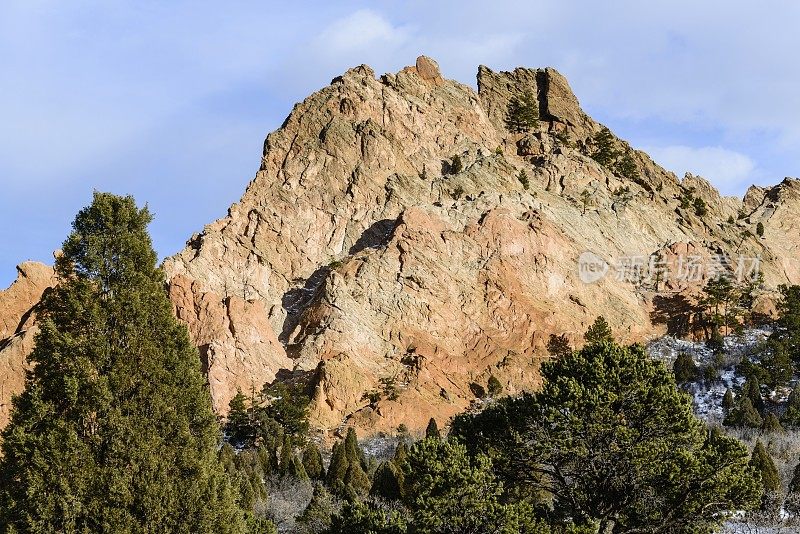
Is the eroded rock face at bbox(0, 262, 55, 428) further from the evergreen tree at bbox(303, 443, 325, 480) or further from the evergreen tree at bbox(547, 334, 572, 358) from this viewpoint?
the evergreen tree at bbox(547, 334, 572, 358)

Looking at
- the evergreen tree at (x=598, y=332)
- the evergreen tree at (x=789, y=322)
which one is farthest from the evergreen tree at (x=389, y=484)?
the evergreen tree at (x=789, y=322)

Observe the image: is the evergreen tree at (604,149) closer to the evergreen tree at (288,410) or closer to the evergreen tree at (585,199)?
the evergreen tree at (585,199)

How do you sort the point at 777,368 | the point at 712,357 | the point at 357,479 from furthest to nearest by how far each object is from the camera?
the point at 712,357 → the point at 777,368 → the point at 357,479

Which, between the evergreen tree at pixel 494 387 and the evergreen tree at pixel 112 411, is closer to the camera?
the evergreen tree at pixel 112 411

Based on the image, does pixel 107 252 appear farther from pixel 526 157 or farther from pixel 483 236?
pixel 526 157

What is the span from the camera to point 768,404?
53625mm

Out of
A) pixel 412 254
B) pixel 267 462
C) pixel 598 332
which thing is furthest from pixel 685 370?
pixel 267 462

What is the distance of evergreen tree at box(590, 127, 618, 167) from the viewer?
283ft

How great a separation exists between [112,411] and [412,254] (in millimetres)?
48780

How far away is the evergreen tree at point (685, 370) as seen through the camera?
5712 centimetres

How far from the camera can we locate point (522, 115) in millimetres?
88500

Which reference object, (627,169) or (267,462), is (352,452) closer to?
(267,462)

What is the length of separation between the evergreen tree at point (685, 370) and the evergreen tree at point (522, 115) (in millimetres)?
37734

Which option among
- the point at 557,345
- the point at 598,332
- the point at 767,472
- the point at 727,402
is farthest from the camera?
the point at 557,345
